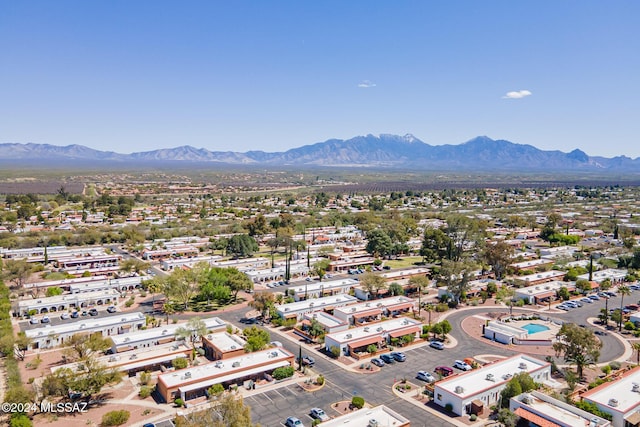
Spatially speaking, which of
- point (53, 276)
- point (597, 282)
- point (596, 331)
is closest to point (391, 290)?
point (596, 331)

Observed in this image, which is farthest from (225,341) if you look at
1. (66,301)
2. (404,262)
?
(404,262)

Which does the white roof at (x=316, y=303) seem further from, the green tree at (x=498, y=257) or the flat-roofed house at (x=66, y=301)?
the green tree at (x=498, y=257)

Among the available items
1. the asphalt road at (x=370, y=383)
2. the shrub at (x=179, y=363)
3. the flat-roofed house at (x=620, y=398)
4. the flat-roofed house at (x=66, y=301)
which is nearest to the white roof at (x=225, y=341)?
the shrub at (x=179, y=363)

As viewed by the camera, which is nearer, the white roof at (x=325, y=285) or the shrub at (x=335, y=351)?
the shrub at (x=335, y=351)

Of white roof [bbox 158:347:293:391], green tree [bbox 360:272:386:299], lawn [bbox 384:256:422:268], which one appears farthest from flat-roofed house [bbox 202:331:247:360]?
lawn [bbox 384:256:422:268]

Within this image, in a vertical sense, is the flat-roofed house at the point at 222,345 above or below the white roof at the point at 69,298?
above

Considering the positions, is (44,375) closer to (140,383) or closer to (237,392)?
(140,383)

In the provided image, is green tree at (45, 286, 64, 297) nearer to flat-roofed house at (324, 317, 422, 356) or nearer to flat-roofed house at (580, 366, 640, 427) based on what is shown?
flat-roofed house at (324, 317, 422, 356)
